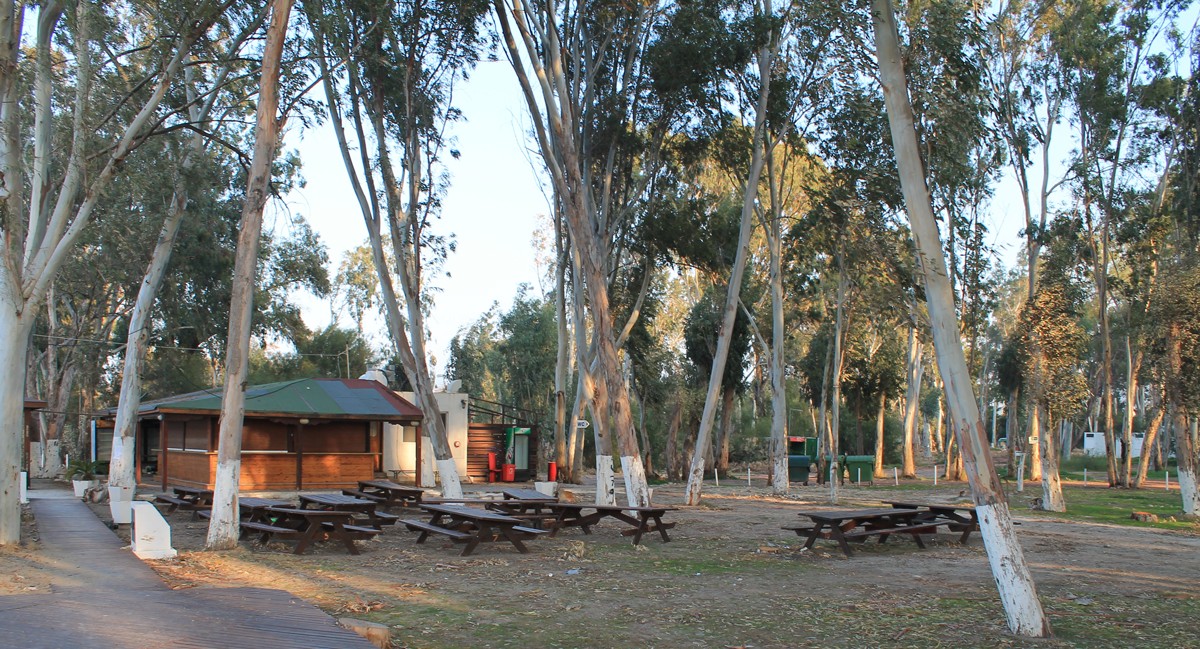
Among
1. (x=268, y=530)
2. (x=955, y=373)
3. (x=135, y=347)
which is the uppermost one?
(x=135, y=347)

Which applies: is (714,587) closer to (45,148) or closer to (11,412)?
(11,412)

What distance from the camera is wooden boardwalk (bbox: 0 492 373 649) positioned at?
5.54 meters

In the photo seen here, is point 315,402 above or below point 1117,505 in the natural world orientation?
above

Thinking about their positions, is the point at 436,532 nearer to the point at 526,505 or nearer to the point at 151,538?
the point at 526,505

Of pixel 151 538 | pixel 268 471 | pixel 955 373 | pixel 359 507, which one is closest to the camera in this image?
pixel 955 373

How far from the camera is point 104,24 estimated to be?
1404 centimetres

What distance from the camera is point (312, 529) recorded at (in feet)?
36.8

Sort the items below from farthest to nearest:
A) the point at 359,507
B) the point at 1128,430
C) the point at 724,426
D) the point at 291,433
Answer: the point at 724,426
the point at 1128,430
the point at 291,433
the point at 359,507

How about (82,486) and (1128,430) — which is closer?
(82,486)

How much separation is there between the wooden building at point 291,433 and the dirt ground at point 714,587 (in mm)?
9923

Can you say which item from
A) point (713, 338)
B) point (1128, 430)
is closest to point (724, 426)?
point (713, 338)

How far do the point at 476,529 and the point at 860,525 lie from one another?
562 centimetres

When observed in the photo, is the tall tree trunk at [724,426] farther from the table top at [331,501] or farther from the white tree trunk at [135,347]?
the table top at [331,501]

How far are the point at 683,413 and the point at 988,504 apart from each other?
28178mm
